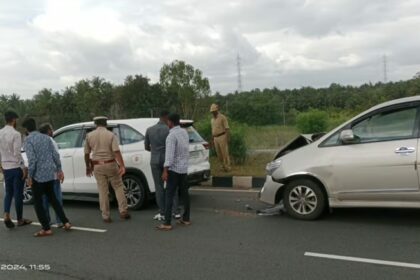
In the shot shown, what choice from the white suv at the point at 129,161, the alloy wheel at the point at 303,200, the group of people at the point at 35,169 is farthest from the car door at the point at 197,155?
the group of people at the point at 35,169

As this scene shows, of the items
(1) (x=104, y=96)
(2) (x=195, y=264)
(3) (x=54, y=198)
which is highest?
(1) (x=104, y=96)

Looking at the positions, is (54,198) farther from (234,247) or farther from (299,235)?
(299,235)

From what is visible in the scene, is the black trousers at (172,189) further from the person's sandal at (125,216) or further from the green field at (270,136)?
the green field at (270,136)

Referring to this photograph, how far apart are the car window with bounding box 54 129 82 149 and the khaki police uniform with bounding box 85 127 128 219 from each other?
69.4 inches

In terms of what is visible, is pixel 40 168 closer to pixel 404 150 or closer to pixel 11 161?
pixel 11 161

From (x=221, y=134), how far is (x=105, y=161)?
5.27 metres

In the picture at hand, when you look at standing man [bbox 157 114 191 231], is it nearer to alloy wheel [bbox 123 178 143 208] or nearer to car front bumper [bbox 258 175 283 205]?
car front bumper [bbox 258 175 283 205]

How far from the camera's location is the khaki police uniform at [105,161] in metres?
7.97

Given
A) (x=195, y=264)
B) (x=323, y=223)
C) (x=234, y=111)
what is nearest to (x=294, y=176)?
(x=323, y=223)

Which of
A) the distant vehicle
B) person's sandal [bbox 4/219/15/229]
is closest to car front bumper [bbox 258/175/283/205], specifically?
the distant vehicle

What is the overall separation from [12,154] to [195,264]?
3940 millimetres

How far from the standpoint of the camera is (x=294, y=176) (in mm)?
7445

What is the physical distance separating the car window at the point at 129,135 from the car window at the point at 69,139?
3.32 ft

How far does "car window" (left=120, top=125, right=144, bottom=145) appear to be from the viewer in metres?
9.17
